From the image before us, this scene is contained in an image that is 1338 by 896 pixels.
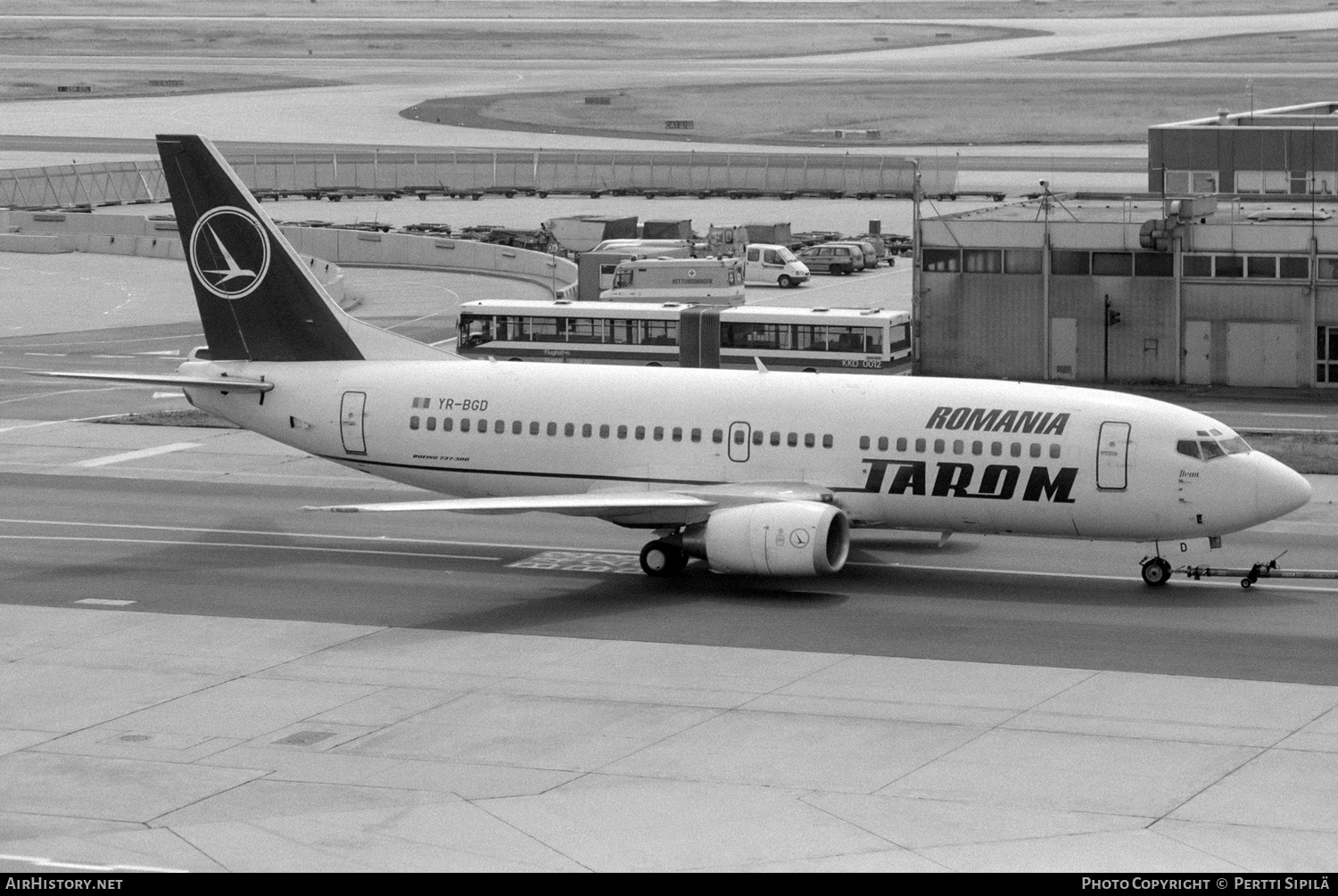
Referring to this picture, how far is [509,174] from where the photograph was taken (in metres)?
151

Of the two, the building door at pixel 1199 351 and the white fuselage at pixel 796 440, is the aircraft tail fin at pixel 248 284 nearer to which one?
the white fuselage at pixel 796 440

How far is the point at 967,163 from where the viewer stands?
150375mm

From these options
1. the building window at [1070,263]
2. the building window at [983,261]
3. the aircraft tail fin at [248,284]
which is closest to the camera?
the aircraft tail fin at [248,284]

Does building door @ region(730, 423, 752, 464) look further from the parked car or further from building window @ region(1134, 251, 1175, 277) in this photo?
the parked car

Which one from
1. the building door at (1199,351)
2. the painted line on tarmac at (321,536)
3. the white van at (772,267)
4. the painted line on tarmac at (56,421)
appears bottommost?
the painted line on tarmac at (321,536)

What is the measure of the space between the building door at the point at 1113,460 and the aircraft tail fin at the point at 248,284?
16.5 m

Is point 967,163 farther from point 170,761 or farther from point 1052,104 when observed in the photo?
point 170,761

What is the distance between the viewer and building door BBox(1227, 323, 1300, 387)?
232 ft

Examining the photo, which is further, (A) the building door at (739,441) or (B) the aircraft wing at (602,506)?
(A) the building door at (739,441)

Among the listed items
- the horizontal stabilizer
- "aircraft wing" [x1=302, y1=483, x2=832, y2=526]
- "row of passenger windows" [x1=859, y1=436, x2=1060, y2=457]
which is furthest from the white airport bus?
the horizontal stabilizer

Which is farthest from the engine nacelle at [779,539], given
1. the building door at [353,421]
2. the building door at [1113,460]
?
the building door at [353,421]

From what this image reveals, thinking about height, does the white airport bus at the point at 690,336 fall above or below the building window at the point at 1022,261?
below

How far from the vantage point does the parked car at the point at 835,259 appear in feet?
351
